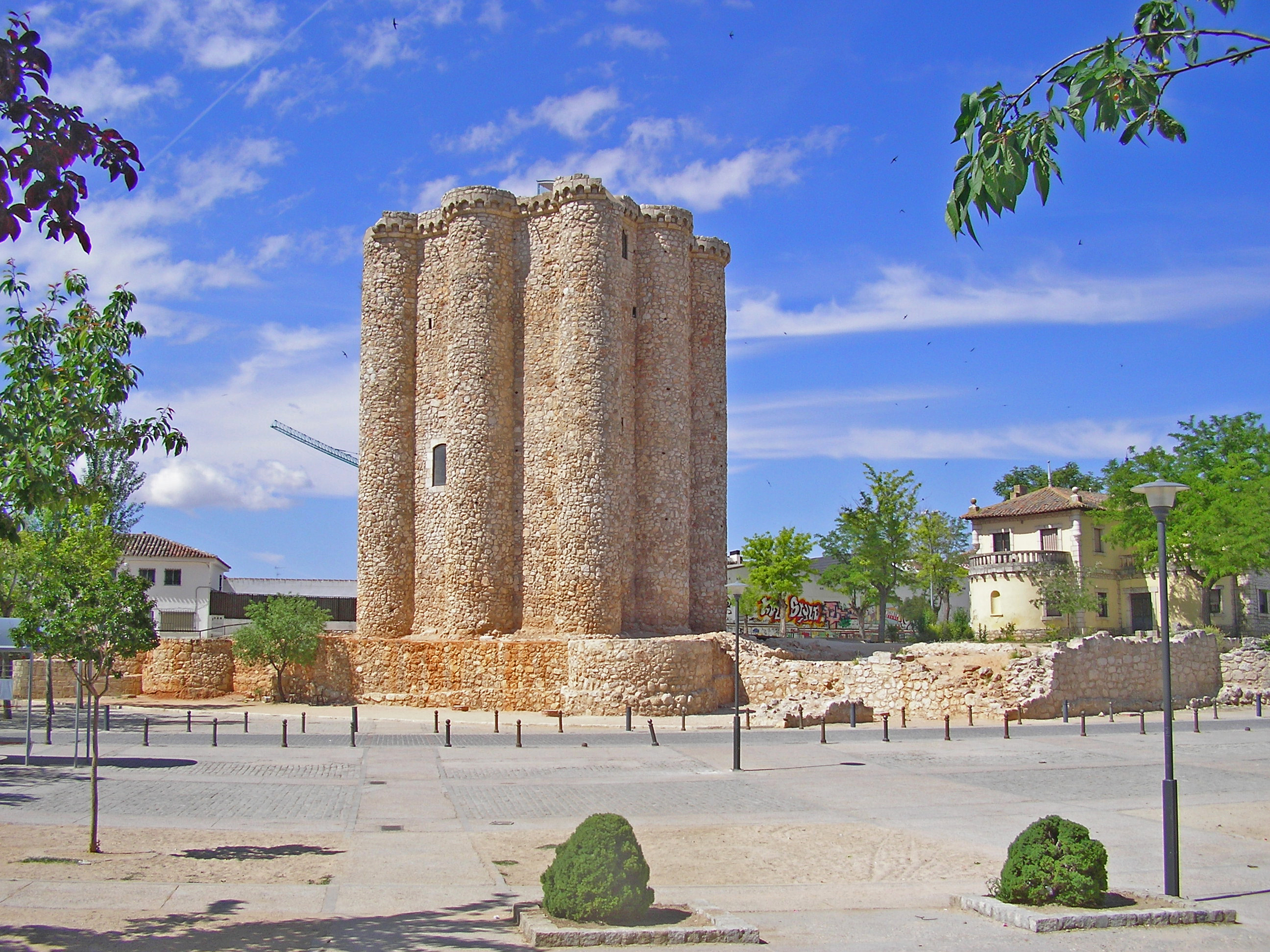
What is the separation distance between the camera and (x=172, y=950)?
8.28 m

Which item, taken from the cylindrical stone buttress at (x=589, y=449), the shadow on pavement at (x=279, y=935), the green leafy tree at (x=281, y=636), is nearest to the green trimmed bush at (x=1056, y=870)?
the shadow on pavement at (x=279, y=935)

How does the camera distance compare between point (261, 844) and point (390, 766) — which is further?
point (390, 766)

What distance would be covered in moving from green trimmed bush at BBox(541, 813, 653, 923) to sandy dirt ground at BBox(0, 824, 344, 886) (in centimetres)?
349

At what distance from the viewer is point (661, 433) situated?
38.7 meters

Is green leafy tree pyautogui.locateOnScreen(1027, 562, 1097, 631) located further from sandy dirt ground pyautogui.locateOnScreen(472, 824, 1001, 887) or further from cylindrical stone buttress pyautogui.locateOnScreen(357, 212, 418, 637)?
sandy dirt ground pyautogui.locateOnScreen(472, 824, 1001, 887)

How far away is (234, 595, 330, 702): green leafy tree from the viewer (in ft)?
125

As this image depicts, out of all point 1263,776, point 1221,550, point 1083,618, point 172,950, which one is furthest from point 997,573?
point 172,950

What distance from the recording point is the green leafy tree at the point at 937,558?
5425 cm

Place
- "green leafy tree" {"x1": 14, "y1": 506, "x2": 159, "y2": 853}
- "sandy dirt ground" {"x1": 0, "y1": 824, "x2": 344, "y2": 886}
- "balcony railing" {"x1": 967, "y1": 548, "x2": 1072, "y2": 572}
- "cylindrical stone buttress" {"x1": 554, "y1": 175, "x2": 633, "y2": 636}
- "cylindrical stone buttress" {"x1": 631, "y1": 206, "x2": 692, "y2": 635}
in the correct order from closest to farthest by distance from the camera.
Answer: "sandy dirt ground" {"x1": 0, "y1": 824, "x2": 344, "y2": 886} < "green leafy tree" {"x1": 14, "y1": 506, "x2": 159, "y2": 853} < "cylindrical stone buttress" {"x1": 554, "y1": 175, "x2": 633, "y2": 636} < "cylindrical stone buttress" {"x1": 631, "y1": 206, "x2": 692, "y2": 635} < "balcony railing" {"x1": 967, "y1": 548, "x2": 1072, "y2": 572}

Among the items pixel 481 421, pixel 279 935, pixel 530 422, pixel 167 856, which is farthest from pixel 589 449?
pixel 279 935

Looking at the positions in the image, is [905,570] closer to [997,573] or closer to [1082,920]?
[997,573]

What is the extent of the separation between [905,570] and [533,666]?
28.1 m

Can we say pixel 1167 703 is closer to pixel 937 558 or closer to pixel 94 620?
pixel 94 620

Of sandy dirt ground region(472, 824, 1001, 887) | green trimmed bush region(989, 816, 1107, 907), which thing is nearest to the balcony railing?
sandy dirt ground region(472, 824, 1001, 887)
